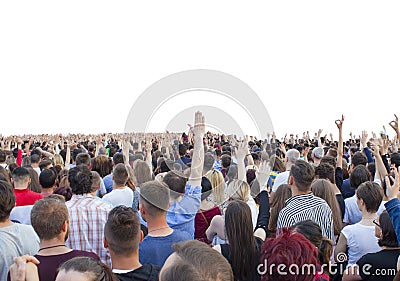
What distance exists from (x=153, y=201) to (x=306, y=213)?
5.02 feet

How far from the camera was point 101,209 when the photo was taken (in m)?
4.45

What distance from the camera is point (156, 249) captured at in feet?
11.7

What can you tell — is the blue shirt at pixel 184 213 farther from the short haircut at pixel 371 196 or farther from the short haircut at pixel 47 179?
the short haircut at pixel 47 179

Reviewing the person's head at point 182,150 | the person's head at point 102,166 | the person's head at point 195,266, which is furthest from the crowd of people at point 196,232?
the person's head at point 182,150

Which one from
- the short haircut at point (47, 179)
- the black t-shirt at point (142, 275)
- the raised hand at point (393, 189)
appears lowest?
the black t-shirt at point (142, 275)

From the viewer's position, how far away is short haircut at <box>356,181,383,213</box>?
4.32 metres

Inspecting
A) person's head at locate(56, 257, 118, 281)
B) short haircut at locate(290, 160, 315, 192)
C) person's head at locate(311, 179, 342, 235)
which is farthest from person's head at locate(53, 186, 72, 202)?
person's head at locate(56, 257, 118, 281)

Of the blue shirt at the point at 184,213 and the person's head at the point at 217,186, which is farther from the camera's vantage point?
the person's head at the point at 217,186

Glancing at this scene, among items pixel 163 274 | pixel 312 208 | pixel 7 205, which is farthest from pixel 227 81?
pixel 163 274

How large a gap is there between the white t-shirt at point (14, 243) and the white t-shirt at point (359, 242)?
2864mm

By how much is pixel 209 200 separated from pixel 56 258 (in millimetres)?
2150

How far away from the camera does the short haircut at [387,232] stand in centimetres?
356

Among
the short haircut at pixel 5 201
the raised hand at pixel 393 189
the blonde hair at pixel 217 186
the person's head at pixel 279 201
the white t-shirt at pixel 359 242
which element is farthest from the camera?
the blonde hair at pixel 217 186

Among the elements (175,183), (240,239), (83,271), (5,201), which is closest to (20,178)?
(5,201)
